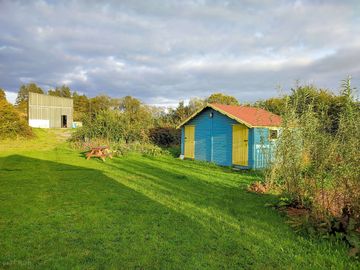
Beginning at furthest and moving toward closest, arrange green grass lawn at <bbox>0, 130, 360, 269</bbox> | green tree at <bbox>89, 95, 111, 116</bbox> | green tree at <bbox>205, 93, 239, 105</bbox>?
green tree at <bbox>89, 95, 111, 116</bbox>
green tree at <bbox>205, 93, 239, 105</bbox>
green grass lawn at <bbox>0, 130, 360, 269</bbox>

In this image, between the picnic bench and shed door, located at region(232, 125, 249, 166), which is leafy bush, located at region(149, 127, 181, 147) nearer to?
the picnic bench

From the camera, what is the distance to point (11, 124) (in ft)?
74.6

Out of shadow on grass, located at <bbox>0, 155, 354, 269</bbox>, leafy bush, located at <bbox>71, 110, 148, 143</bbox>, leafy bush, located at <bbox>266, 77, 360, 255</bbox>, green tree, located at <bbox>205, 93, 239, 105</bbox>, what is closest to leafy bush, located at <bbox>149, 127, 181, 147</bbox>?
leafy bush, located at <bbox>71, 110, 148, 143</bbox>

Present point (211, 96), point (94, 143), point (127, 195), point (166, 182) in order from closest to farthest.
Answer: point (127, 195) → point (166, 182) → point (94, 143) → point (211, 96)

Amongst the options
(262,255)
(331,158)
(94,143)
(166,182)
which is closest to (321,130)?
(331,158)

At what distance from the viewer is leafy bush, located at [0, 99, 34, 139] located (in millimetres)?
22359

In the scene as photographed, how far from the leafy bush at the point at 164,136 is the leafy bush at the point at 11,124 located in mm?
10508

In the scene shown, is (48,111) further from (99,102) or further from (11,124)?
(11,124)

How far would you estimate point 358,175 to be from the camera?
4.43m

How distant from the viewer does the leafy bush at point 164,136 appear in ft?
70.7

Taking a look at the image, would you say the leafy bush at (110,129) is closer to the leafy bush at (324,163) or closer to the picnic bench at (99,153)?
the picnic bench at (99,153)

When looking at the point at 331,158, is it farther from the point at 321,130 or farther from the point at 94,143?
the point at 94,143

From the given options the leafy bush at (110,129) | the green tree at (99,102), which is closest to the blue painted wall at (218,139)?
the leafy bush at (110,129)

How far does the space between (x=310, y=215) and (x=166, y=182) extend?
474cm
